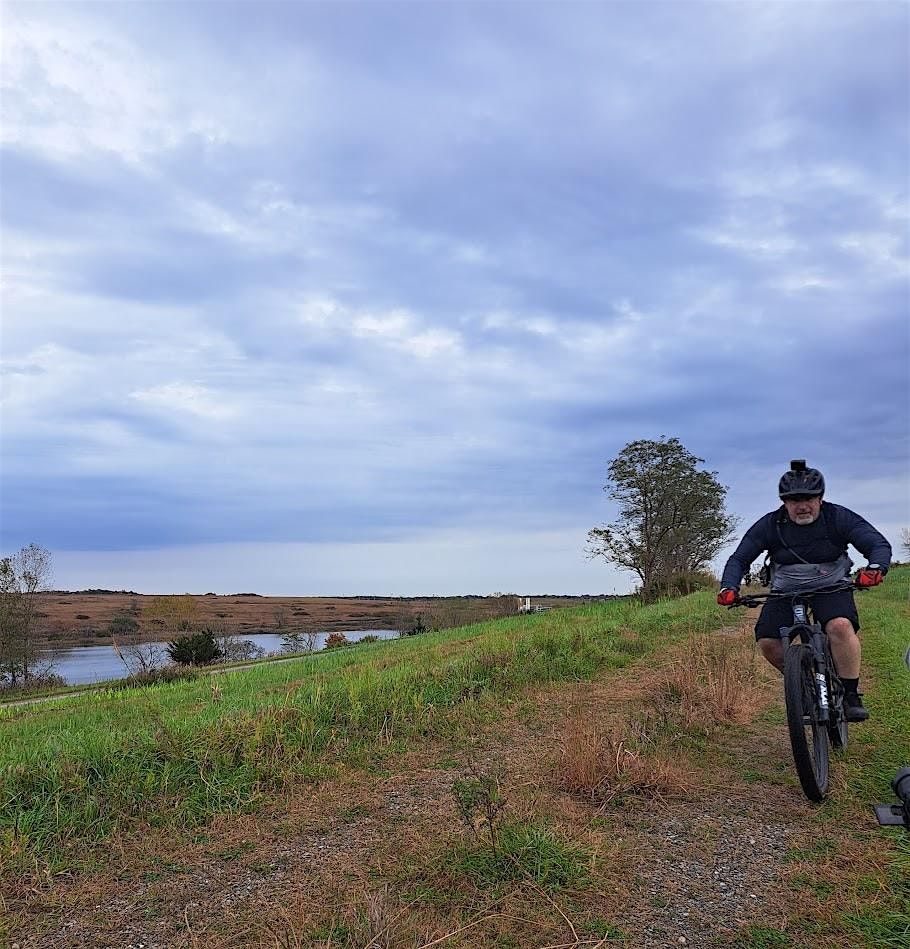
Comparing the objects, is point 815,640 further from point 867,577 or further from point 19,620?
point 19,620

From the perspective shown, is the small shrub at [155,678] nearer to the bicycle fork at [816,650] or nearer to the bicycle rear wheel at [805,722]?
the bicycle fork at [816,650]

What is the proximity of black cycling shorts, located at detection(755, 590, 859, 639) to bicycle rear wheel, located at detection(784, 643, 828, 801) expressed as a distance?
0.50 m

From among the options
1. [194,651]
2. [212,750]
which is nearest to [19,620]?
[194,651]

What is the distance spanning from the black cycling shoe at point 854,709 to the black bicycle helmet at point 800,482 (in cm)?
151

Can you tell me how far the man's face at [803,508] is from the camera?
208 inches

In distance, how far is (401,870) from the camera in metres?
3.67

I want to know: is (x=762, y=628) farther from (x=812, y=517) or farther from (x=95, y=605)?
(x=95, y=605)

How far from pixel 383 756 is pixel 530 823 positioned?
2212 mm

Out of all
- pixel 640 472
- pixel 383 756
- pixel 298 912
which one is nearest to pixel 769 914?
pixel 298 912

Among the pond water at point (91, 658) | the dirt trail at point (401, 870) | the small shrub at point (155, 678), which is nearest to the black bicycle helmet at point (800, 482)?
the dirt trail at point (401, 870)

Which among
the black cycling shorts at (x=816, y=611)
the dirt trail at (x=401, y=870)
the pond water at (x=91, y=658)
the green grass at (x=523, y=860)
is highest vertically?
the black cycling shorts at (x=816, y=611)

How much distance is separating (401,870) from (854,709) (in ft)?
11.7

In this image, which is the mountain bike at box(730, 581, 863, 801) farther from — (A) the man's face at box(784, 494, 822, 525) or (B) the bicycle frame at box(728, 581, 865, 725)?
(A) the man's face at box(784, 494, 822, 525)

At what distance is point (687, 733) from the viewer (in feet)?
20.3
